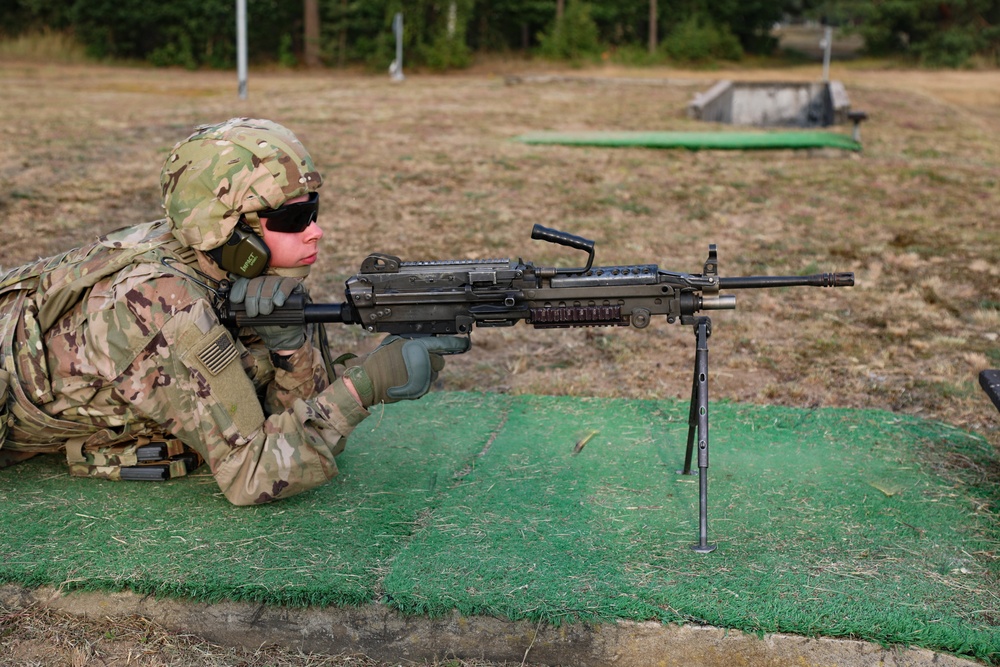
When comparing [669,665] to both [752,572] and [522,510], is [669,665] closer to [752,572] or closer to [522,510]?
[752,572]

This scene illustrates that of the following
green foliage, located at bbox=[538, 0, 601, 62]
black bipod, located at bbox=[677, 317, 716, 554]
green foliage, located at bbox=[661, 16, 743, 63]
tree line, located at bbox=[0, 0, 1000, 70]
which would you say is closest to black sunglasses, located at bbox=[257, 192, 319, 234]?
black bipod, located at bbox=[677, 317, 716, 554]

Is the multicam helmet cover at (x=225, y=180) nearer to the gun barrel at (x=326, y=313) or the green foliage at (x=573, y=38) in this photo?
the gun barrel at (x=326, y=313)

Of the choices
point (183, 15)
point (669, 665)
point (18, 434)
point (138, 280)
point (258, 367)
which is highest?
point (183, 15)

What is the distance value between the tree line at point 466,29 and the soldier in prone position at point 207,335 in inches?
1144

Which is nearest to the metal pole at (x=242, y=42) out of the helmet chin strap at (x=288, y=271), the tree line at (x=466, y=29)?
the tree line at (x=466, y=29)

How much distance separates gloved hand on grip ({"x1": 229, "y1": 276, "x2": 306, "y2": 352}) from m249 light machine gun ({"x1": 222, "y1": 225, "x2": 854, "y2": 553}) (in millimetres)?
42

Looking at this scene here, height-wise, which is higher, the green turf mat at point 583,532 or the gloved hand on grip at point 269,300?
the gloved hand on grip at point 269,300

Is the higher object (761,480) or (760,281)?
(760,281)

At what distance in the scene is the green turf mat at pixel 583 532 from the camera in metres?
3.38

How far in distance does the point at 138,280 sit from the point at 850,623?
2782mm

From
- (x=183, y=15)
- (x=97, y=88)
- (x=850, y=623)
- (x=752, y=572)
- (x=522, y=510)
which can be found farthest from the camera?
(x=183, y=15)

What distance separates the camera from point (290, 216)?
379cm

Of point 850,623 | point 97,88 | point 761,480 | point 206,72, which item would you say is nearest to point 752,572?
point 850,623

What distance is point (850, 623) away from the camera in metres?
3.26
